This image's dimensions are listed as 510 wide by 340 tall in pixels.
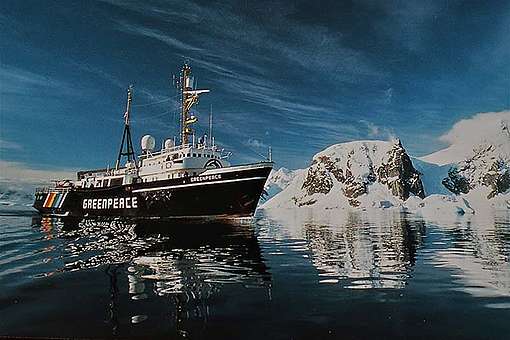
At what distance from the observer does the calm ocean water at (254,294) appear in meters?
4.05

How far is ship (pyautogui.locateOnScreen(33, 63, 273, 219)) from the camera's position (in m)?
24.2

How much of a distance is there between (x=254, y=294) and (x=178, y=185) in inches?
783

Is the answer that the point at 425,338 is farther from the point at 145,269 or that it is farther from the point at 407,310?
the point at 145,269

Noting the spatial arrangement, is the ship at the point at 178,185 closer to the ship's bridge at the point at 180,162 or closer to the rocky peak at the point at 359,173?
the ship's bridge at the point at 180,162

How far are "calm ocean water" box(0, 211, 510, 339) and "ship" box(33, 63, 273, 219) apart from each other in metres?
14.3

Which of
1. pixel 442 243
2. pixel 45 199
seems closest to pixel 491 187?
pixel 442 243

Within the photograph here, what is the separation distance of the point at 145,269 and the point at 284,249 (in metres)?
4.75

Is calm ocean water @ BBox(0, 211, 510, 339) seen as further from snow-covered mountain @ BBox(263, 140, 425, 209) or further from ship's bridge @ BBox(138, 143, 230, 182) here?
ship's bridge @ BBox(138, 143, 230, 182)

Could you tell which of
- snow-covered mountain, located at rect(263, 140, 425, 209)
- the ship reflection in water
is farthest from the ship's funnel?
the ship reflection in water

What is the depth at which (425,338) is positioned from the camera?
3.81 meters

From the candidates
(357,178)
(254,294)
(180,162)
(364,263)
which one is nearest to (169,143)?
(180,162)

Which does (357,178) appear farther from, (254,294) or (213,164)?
(213,164)

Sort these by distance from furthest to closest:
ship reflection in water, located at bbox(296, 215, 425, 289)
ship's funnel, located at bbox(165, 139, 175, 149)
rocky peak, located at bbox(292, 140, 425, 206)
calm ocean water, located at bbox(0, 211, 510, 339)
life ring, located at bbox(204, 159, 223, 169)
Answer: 1. ship's funnel, located at bbox(165, 139, 175, 149)
2. life ring, located at bbox(204, 159, 223, 169)
3. rocky peak, located at bbox(292, 140, 425, 206)
4. ship reflection in water, located at bbox(296, 215, 425, 289)
5. calm ocean water, located at bbox(0, 211, 510, 339)

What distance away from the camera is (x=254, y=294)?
217 inches
